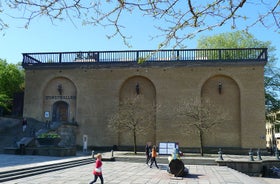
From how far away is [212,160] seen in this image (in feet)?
71.7

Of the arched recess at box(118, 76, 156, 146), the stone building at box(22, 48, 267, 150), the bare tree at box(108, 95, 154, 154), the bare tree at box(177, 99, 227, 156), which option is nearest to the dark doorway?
the stone building at box(22, 48, 267, 150)

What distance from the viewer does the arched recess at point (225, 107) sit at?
95.1 ft

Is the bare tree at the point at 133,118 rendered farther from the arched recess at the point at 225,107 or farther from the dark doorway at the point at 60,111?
the arched recess at the point at 225,107

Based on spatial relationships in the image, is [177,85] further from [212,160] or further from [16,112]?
[16,112]

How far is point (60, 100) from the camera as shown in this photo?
31.7 meters

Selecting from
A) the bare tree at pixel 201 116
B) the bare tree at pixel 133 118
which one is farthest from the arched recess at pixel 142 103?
the bare tree at pixel 201 116

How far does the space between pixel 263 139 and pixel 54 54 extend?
20.0 metres

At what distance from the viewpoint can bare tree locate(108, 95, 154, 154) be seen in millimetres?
27141

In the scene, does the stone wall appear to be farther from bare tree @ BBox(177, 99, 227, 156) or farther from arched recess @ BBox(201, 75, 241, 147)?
bare tree @ BBox(177, 99, 227, 156)

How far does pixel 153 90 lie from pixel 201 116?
20.6 ft

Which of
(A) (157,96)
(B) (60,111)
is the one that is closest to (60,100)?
(B) (60,111)

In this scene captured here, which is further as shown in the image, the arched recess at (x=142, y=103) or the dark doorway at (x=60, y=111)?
the dark doorway at (x=60, y=111)

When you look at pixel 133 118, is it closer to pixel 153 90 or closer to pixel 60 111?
pixel 153 90

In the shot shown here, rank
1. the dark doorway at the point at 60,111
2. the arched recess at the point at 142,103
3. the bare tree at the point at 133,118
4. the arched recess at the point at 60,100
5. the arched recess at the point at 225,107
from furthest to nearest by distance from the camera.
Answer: the dark doorway at the point at 60,111 < the arched recess at the point at 60,100 < the arched recess at the point at 142,103 < the arched recess at the point at 225,107 < the bare tree at the point at 133,118
